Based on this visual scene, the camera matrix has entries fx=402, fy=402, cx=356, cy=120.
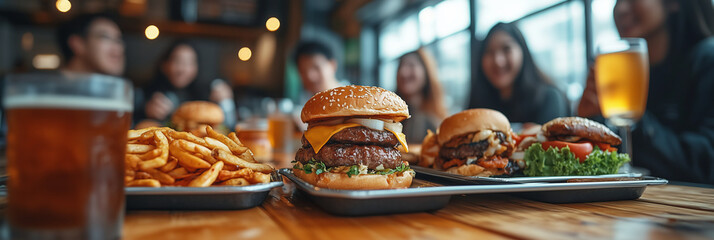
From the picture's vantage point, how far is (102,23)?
285 inches

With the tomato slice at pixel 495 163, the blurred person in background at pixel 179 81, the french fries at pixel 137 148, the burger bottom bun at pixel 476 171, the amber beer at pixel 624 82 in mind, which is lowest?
the burger bottom bun at pixel 476 171

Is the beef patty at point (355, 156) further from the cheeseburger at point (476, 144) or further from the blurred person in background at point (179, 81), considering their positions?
the blurred person in background at point (179, 81)

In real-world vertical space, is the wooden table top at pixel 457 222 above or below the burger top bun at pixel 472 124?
below

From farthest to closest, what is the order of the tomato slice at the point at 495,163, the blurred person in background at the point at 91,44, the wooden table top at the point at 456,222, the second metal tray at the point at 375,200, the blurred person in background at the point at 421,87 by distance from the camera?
the blurred person in background at the point at 421,87 < the blurred person in background at the point at 91,44 < the tomato slice at the point at 495,163 < the second metal tray at the point at 375,200 < the wooden table top at the point at 456,222

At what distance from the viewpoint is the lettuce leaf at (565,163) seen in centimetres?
192

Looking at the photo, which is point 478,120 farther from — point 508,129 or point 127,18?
point 127,18

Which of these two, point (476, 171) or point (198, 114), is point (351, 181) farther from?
point (198, 114)

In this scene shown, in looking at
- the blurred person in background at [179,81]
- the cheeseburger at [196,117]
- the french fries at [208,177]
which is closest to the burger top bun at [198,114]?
the cheeseburger at [196,117]

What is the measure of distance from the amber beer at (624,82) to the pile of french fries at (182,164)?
2157 mm

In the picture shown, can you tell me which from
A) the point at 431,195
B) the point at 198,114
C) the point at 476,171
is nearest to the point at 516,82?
the point at 476,171

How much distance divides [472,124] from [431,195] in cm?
106

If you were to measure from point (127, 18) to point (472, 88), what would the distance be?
23.8 feet

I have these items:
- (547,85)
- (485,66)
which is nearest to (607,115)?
(547,85)

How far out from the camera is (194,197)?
47.8 inches
